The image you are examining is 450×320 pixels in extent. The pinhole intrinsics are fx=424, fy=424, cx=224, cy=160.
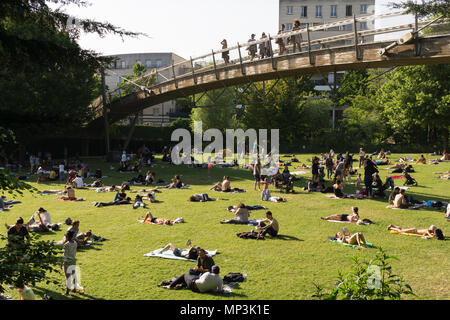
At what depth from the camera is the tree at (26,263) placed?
635 centimetres

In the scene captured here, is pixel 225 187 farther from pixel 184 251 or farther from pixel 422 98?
pixel 422 98

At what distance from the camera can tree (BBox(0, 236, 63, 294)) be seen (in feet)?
20.8

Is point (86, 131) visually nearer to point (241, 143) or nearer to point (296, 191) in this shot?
point (241, 143)

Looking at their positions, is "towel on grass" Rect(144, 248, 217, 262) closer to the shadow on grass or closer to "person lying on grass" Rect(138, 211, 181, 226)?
the shadow on grass

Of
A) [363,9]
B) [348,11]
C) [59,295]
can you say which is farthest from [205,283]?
[363,9]

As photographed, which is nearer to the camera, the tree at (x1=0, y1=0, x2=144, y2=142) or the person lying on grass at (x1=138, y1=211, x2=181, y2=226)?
the tree at (x1=0, y1=0, x2=144, y2=142)

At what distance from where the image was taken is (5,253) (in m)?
6.69

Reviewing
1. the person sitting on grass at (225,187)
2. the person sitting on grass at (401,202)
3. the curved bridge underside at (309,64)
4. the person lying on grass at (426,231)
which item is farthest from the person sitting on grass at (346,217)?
the person sitting on grass at (225,187)

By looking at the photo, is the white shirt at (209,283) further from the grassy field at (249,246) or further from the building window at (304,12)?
the building window at (304,12)

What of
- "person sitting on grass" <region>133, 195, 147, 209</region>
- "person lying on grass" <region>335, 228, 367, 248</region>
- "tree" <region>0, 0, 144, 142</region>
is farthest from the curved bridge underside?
"tree" <region>0, 0, 144, 142</region>

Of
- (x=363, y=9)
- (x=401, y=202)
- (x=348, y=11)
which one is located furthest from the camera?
(x=348, y=11)

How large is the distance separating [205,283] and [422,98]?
35135 mm

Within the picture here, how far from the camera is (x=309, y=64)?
21.3 metres

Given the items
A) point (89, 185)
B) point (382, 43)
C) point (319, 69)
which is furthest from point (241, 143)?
point (382, 43)
